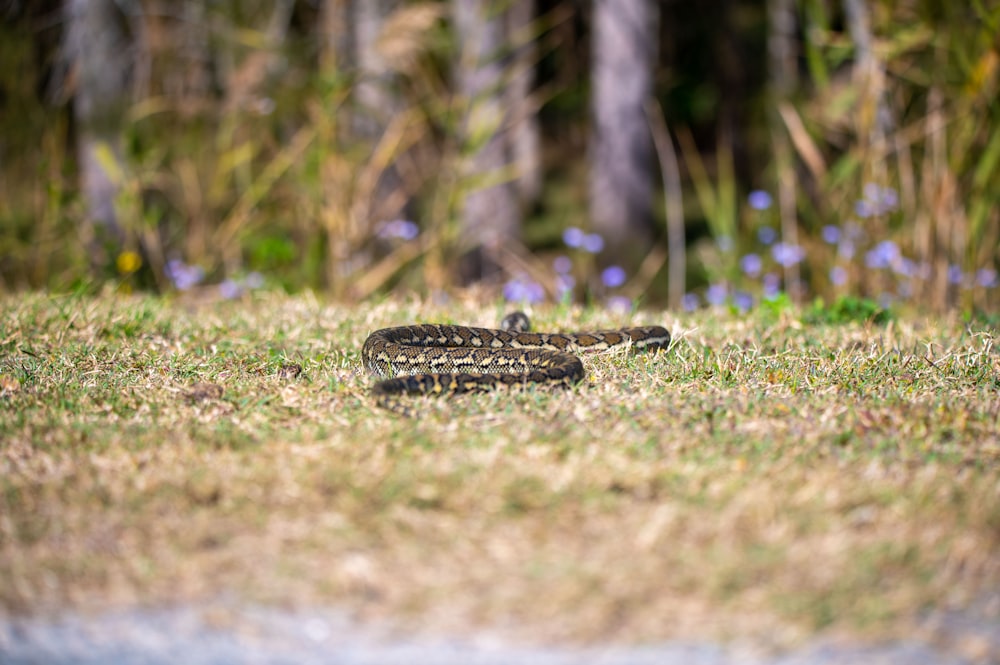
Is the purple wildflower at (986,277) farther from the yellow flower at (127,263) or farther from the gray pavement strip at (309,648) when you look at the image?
the yellow flower at (127,263)

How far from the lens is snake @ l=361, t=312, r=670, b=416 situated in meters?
4.77

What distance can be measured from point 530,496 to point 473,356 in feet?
6.30

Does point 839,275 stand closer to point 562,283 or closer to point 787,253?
point 787,253

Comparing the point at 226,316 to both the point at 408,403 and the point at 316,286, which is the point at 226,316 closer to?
the point at 316,286

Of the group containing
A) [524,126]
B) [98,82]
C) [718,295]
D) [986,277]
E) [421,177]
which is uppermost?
[98,82]

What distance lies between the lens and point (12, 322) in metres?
6.20

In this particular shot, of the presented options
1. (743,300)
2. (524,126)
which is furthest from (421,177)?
(524,126)

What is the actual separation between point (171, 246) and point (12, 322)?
5187mm

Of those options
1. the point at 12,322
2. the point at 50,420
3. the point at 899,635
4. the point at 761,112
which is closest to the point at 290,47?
the point at 12,322

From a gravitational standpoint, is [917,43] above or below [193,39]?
below

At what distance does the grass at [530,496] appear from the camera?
10.3 feet

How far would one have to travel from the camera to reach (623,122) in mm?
16203

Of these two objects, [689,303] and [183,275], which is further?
[689,303]

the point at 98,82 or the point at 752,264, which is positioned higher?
the point at 98,82
